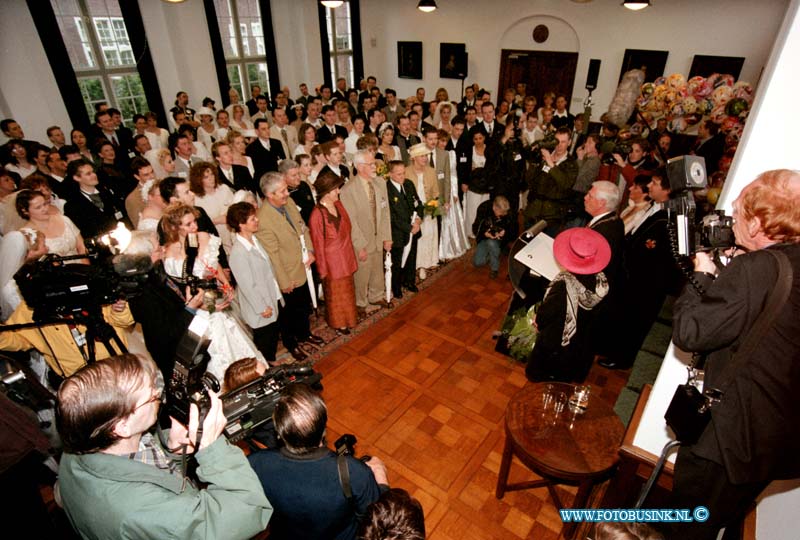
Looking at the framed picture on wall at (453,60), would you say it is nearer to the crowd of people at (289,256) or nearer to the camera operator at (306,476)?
the crowd of people at (289,256)

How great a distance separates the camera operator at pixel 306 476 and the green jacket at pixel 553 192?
A: 391 centimetres

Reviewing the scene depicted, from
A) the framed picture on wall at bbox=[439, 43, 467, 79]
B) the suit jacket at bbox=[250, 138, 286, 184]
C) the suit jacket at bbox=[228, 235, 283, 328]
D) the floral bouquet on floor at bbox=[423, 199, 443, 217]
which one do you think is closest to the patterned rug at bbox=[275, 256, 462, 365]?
the suit jacket at bbox=[228, 235, 283, 328]

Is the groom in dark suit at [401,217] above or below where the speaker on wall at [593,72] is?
below

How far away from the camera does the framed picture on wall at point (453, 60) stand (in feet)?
38.8

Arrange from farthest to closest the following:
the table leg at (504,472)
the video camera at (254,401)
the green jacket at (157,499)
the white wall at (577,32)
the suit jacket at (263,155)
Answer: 1. the white wall at (577,32)
2. the suit jacket at (263,155)
3. the table leg at (504,472)
4. the video camera at (254,401)
5. the green jacket at (157,499)

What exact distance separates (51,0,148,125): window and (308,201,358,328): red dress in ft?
22.7

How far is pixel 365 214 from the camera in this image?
3803mm

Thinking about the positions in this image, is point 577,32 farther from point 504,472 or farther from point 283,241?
point 504,472

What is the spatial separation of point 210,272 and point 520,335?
2.51 metres

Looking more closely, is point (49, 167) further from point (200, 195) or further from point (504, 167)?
point (504, 167)

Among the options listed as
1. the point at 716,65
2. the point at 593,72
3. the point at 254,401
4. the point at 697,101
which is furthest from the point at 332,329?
the point at 716,65

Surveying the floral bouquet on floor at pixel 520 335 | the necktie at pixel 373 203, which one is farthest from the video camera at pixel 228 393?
the necktie at pixel 373 203

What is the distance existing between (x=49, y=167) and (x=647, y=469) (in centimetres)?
632

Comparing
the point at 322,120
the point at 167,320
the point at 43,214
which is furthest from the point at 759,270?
the point at 322,120
